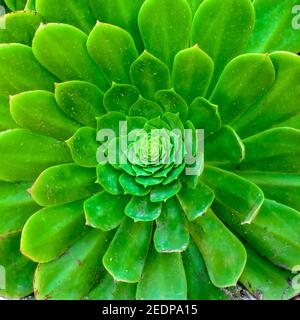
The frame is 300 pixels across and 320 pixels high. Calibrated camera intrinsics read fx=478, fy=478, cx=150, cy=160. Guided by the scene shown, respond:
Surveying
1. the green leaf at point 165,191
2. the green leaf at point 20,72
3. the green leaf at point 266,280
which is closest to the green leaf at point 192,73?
the green leaf at point 165,191

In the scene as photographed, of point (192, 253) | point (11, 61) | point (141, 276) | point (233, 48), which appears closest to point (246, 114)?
point (233, 48)

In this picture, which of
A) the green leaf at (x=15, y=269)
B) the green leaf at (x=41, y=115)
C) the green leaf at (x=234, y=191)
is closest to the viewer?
the green leaf at (x=234, y=191)

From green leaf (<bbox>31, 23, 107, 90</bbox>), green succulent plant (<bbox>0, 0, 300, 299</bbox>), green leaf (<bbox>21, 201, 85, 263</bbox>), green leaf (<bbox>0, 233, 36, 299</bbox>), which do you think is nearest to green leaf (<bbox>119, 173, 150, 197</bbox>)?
green succulent plant (<bbox>0, 0, 300, 299</bbox>)

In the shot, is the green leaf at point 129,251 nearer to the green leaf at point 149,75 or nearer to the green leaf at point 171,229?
the green leaf at point 171,229

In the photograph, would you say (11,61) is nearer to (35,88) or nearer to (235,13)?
(35,88)

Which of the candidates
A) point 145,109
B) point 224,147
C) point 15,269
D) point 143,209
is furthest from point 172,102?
point 15,269

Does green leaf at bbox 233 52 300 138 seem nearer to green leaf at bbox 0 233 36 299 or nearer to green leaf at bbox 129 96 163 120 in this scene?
green leaf at bbox 129 96 163 120
